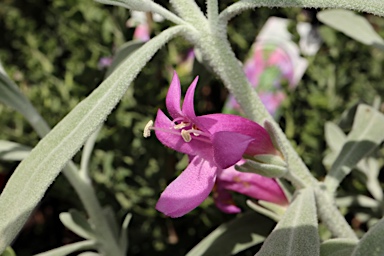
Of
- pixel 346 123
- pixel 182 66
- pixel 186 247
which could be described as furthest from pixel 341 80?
pixel 186 247

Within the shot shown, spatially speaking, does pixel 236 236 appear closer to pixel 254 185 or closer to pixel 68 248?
pixel 254 185

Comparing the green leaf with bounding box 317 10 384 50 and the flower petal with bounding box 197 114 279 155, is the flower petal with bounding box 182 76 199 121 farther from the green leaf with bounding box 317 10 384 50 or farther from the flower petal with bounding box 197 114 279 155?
the green leaf with bounding box 317 10 384 50

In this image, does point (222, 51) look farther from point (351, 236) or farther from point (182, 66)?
point (182, 66)

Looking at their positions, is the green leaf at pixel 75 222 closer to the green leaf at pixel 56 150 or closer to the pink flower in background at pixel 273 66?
the green leaf at pixel 56 150

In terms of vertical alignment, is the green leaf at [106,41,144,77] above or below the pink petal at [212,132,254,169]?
below

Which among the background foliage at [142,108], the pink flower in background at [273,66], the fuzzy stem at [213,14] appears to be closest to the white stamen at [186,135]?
the fuzzy stem at [213,14]

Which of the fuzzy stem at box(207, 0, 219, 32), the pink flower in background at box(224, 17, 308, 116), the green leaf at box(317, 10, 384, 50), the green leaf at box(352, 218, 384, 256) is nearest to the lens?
the green leaf at box(352, 218, 384, 256)

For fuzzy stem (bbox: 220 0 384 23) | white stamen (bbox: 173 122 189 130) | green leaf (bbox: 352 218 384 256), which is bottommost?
green leaf (bbox: 352 218 384 256)

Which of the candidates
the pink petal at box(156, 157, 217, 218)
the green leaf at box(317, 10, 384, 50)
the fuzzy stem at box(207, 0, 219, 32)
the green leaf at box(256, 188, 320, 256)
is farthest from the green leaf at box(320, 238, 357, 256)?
the green leaf at box(317, 10, 384, 50)
